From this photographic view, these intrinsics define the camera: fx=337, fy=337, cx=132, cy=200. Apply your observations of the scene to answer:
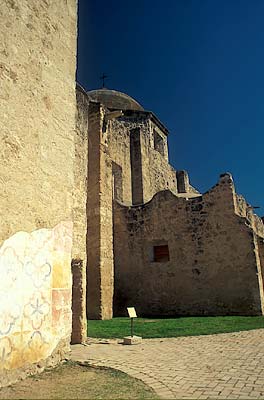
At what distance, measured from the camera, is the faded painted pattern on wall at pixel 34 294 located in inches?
160

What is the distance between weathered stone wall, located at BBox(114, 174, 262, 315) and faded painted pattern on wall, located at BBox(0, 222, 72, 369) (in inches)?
296

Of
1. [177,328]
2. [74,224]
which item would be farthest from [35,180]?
[177,328]

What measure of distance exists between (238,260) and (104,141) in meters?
6.34

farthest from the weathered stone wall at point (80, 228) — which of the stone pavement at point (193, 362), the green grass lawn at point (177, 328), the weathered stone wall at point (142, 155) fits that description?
the weathered stone wall at point (142, 155)

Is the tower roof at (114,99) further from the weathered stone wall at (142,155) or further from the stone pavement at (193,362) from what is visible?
the stone pavement at (193,362)

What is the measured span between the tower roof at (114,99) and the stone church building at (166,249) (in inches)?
310

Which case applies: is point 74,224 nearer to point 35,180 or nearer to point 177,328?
point 35,180

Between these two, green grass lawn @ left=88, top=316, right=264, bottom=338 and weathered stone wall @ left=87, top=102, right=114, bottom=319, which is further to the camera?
weathered stone wall @ left=87, top=102, right=114, bottom=319

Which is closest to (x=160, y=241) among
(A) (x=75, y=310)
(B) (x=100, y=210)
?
(B) (x=100, y=210)

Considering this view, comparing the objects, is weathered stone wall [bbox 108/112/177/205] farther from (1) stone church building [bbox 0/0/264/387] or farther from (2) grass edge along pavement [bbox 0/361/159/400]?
(2) grass edge along pavement [bbox 0/361/159/400]

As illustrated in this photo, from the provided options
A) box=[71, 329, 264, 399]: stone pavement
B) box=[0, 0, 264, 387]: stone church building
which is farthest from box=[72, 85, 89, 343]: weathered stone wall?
box=[71, 329, 264, 399]: stone pavement

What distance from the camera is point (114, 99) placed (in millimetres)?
21703

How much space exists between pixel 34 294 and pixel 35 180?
5.21ft

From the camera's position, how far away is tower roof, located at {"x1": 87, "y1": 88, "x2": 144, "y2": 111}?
69.3ft
